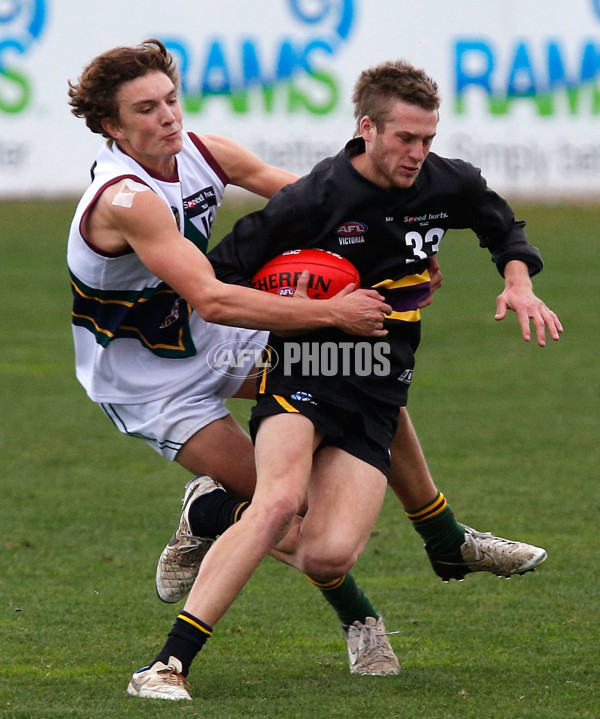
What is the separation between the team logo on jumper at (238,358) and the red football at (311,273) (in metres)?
0.48

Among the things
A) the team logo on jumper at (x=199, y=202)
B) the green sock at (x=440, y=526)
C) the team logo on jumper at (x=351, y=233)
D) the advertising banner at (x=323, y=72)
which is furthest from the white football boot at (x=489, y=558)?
the advertising banner at (x=323, y=72)

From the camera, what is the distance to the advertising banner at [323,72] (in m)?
18.0

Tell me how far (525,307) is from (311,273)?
2.65ft

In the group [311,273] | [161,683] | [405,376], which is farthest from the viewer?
[405,376]

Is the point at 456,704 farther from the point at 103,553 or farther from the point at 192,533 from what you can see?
the point at 103,553

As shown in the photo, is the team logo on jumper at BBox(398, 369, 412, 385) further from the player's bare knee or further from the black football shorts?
the player's bare knee

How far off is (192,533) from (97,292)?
982 millimetres

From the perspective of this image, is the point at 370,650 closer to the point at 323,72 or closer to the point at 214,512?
the point at 214,512

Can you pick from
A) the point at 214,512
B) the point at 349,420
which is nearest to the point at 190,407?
the point at 214,512

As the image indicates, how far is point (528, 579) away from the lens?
5.98 meters

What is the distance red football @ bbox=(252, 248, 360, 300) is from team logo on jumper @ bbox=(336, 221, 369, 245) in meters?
0.06

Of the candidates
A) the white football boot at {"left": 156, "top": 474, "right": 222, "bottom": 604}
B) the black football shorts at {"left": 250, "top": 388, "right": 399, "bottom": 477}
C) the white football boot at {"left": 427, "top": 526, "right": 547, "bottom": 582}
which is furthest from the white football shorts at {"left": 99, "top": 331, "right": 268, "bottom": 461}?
the white football boot at {"left": 427, "top": 526, "right": 547, "bottom": 582}

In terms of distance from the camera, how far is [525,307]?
184 inches

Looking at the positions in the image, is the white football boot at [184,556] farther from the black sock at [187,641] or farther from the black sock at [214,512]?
the black sock at [187,641]
